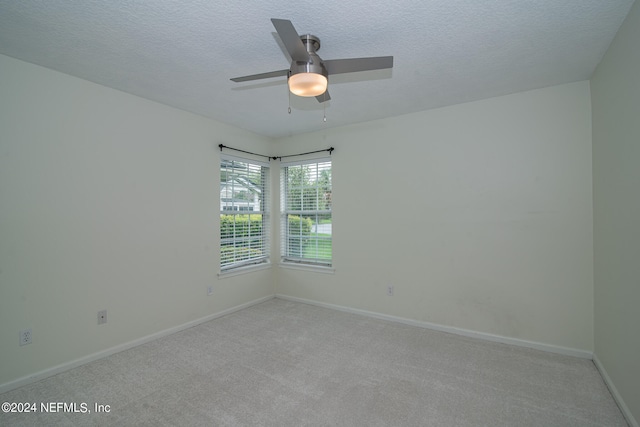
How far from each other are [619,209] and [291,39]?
8.15ft

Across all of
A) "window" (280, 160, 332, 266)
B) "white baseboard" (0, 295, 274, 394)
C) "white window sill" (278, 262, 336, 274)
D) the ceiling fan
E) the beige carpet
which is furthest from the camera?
"window" (280, 160, 332, 266)

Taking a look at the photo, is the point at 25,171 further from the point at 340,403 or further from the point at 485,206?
the point at 485,206

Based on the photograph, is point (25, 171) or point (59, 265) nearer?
point (25, 171)

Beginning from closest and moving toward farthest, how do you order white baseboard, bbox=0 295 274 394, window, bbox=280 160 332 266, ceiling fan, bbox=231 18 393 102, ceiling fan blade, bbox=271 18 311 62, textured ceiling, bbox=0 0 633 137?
1. ceiling fan blade, bbox=271 18 311 62
2. ceiling fan, bbox=231 18 393 102
3. textured ceiling, bbox=0 0 633 137
4. white baseboard, bbox=0 295 274 394
5. window, bbox=280 160 332 266

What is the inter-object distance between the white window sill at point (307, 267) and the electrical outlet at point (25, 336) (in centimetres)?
289

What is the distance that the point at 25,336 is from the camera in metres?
2.33

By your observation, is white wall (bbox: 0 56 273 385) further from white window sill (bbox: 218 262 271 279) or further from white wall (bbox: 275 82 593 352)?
white wall (bbox: 275 82 593 352)

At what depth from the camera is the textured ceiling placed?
175cm

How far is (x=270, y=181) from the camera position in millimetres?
4707

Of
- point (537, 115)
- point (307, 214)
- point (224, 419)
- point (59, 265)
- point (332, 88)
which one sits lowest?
point (224, 419)

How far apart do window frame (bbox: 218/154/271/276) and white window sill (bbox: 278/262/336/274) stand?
310 mm

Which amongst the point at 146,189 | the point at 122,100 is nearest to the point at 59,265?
the point at 146,189

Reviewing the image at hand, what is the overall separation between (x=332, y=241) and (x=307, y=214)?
0.61m

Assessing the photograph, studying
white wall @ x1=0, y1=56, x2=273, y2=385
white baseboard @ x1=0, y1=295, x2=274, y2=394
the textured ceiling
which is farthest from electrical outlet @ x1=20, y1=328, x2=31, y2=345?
the textured ceiling
